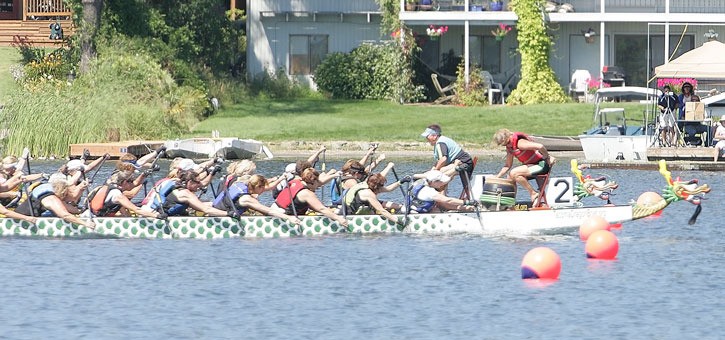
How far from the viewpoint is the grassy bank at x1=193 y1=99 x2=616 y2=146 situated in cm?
4256

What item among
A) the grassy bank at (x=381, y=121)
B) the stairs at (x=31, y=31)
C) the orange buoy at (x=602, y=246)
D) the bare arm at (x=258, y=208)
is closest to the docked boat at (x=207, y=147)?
the grassy bank at (x=381, y=121)

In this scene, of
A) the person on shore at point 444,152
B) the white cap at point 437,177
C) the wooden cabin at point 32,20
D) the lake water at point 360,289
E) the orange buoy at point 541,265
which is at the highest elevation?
the wooden cabin at point 32,20

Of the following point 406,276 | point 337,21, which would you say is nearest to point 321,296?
point 406,276

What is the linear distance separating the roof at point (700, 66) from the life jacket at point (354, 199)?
14.3 meters

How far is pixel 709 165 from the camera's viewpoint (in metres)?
36.2

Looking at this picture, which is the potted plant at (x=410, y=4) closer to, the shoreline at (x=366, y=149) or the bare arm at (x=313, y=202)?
the shoreline at (x=366, y=149)

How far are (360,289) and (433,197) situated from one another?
164 inches

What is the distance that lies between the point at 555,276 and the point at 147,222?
6886 millimetres

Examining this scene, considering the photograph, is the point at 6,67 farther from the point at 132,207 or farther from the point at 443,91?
the point at 132,207

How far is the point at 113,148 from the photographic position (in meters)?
38.9

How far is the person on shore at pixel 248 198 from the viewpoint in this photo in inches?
965

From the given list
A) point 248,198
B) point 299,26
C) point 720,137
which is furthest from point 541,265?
point 299,26

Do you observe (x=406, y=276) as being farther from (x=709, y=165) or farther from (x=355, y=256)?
(x=709, y=165)

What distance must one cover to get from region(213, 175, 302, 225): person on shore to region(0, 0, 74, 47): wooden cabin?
31000mm
